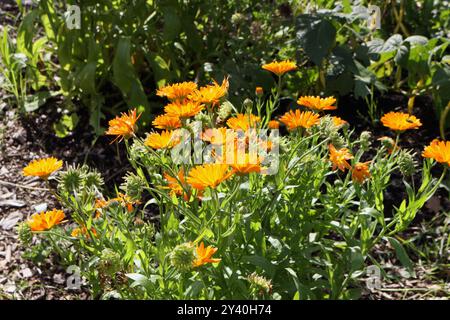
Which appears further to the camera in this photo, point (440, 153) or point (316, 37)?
point (316, 37)

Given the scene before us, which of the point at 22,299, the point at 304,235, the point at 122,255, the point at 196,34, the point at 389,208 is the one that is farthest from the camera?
the point at 196,34

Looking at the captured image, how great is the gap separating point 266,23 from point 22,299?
1.85 meters

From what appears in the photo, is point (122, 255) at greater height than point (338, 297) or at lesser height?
greater

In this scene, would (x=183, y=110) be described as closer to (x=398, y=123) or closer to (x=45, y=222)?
(x=45, y=222)

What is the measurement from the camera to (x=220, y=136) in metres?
1.71

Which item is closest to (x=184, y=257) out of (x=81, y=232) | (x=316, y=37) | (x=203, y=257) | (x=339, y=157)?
(x=203, y=257)

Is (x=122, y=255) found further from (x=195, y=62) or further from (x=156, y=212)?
(x=195, y=62)

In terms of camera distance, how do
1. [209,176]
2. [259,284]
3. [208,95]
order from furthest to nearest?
[208,95] < [259,284] < [209,176]

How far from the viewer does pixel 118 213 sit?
6.02ft

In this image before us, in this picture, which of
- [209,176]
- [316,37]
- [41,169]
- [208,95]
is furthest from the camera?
[316,37]

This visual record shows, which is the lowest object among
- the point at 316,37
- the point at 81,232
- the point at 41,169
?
the point at 81,232

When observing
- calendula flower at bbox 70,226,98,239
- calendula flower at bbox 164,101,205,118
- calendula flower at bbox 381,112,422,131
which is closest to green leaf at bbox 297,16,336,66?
calendula flower at bbox 381,112,422,131

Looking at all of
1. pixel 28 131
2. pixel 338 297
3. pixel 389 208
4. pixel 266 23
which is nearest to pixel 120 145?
pixel 28 131

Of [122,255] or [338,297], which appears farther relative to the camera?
[338,297]
